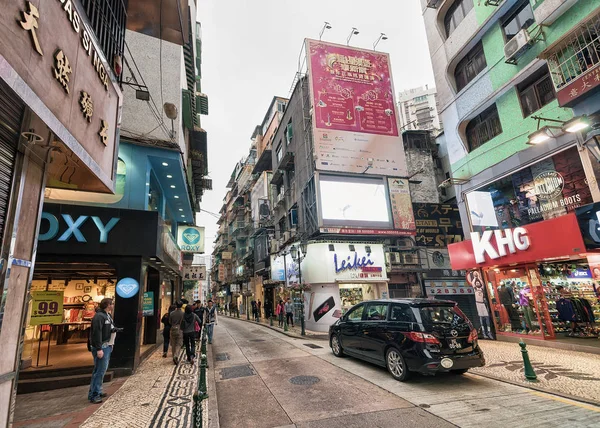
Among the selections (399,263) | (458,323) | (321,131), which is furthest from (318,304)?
(458,323)

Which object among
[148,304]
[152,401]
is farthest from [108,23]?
[148,304]

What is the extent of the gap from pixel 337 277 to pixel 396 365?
12.1 m

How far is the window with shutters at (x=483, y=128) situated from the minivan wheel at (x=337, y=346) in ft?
36.7

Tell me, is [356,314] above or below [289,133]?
below

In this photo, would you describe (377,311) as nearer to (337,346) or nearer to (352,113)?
(337,346)

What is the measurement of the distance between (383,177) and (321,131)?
18.1ft

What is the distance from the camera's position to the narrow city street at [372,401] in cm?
524

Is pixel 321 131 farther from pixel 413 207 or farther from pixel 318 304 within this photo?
pixel 318 304

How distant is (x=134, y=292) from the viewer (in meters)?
9.76

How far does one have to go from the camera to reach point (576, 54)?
9742 mm

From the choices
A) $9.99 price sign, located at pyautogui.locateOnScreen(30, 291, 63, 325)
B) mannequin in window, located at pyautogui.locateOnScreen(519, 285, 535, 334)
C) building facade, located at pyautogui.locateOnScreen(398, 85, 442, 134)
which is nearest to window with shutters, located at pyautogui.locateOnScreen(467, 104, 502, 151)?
mannequin in window, located at pyautogui.locateOnScreen(519, 285, 535, 334)

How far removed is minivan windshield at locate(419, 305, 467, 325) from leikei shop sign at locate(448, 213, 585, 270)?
5164mm

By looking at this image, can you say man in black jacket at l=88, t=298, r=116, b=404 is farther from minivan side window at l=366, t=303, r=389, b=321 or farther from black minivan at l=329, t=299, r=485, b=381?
minivan side window at l=366, t=303, r=389, b=321

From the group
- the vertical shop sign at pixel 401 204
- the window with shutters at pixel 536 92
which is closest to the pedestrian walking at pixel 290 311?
the vertical shop sign at pixel 401 204
